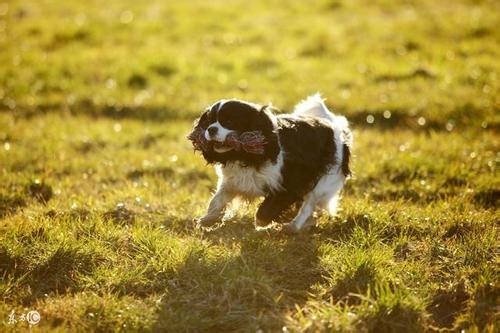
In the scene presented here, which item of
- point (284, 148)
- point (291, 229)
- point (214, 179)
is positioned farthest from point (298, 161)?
point (214, 179)

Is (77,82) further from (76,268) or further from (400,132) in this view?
(76,268)

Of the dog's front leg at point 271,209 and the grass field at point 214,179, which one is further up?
the dog's front leg at point 271,209

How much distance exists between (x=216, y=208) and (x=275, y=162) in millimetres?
640

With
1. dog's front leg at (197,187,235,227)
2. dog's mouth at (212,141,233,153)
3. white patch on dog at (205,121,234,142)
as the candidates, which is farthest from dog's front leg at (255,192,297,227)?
white patch on dog at (205,121,234,142)

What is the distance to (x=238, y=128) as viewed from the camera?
4809mm

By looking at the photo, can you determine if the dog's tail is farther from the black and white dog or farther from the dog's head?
the dog's head

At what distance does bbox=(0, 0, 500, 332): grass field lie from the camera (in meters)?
4.03

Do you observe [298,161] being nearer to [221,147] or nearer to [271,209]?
[271,209]

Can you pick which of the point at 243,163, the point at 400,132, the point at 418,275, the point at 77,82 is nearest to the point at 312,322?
the point at 418,275

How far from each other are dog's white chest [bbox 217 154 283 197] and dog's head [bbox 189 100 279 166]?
9 cm

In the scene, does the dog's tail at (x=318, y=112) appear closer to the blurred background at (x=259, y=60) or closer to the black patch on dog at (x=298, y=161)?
the black patch on dog at (x=298, y=161)

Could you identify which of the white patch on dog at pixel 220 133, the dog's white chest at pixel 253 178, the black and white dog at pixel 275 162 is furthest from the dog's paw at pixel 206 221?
the white patch on dog at pixel 220 133

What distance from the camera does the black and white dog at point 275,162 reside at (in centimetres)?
482

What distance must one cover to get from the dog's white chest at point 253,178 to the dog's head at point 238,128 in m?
0.09
